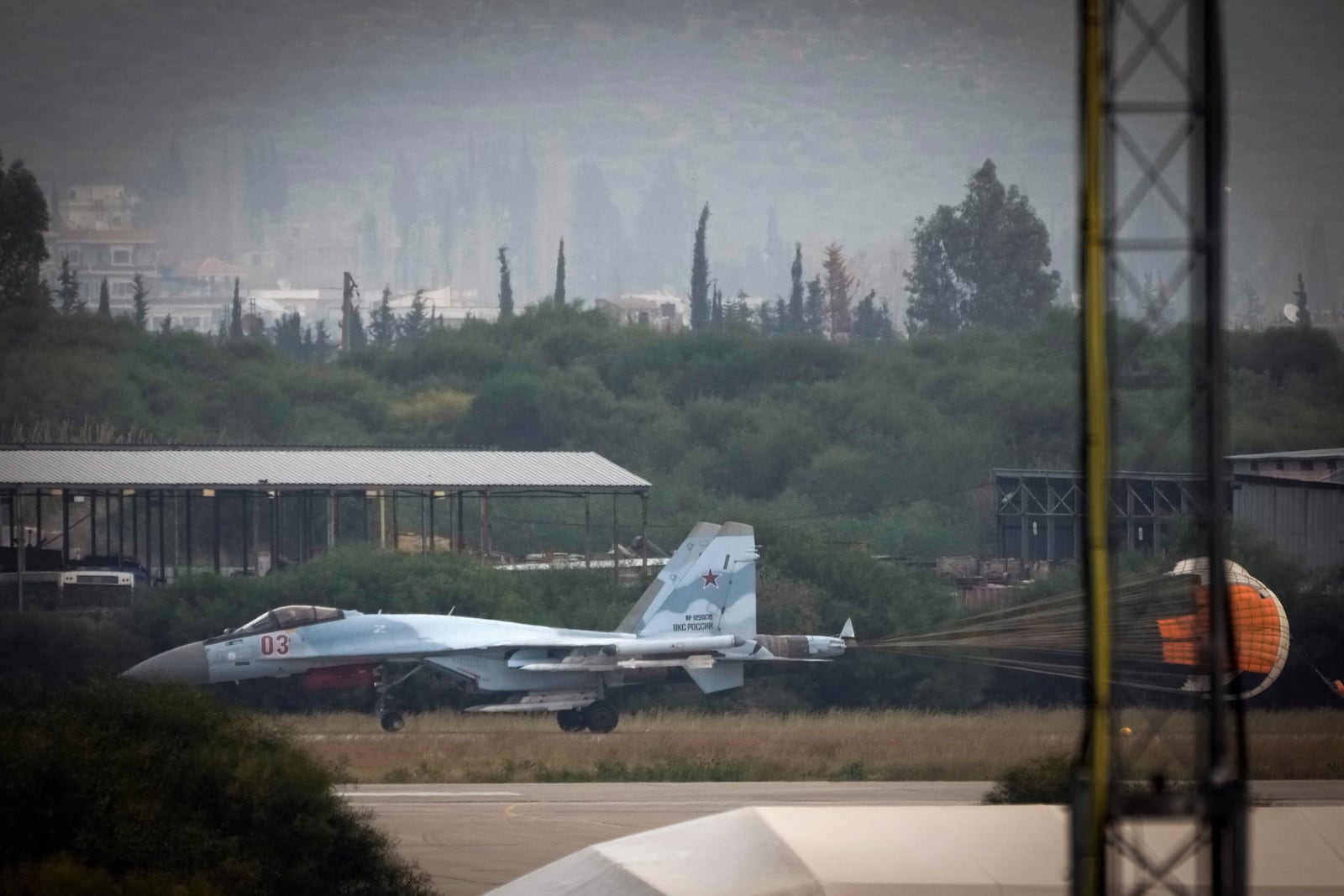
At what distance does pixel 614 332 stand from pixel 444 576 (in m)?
59.6

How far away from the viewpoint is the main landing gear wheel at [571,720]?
3166 cm

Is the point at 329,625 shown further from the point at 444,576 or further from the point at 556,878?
the point at 556,878

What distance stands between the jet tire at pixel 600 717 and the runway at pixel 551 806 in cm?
611

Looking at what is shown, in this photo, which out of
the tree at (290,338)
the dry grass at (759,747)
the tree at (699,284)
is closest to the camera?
the dry grass at (759,747)

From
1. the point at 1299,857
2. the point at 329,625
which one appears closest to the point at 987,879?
the point at 1299,857

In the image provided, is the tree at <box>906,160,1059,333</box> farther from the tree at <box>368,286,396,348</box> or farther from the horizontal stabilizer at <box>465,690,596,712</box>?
the horizontal stabilizer at <box>465,690,596,712</box>

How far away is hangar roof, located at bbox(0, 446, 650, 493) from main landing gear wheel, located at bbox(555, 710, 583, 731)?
24.2 ft

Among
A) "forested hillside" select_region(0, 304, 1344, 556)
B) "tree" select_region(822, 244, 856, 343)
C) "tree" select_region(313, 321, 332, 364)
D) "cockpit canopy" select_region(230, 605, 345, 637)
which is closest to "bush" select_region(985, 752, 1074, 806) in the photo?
"cockpit canopy" select_region(230, 605, 345, 637)

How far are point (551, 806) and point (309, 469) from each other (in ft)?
61.9

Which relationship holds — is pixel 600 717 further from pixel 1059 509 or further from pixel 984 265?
pixel 984 265

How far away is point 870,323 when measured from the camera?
5143 inches

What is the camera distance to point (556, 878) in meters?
13.2

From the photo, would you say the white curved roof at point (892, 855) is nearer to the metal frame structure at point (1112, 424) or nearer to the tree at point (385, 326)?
the metal frame structure at point (1112, 424)

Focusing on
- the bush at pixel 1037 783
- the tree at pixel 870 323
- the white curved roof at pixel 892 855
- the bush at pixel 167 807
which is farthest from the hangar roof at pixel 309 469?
the tree at pixel 870 323
